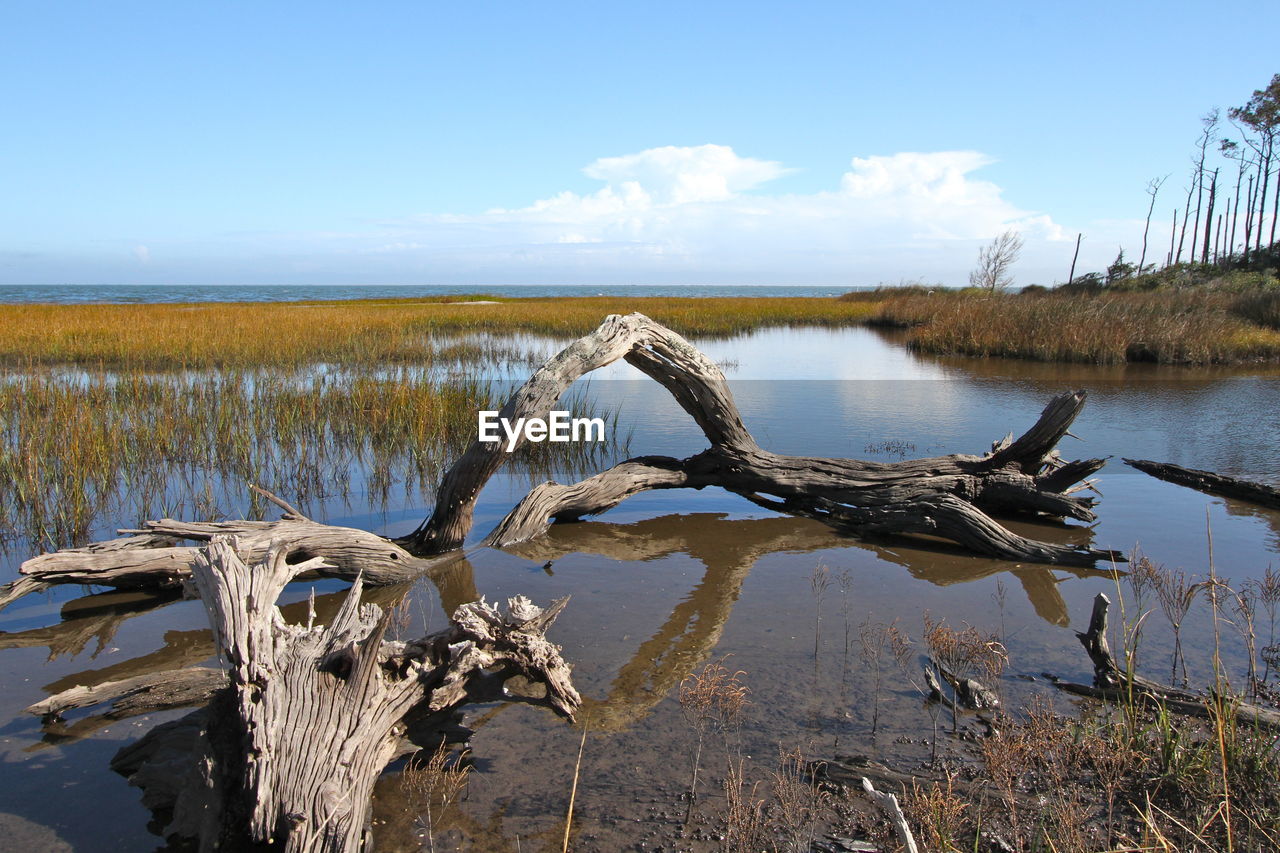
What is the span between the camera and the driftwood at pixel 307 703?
2.56m

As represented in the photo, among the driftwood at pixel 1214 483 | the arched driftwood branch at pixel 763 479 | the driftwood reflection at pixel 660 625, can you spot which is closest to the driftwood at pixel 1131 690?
the driftwood reflection at pixel 660 625

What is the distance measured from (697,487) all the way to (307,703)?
4621 millimetres

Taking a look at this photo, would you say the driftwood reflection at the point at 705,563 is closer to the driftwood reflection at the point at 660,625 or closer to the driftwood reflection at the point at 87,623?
the driftwood reflection at the point at 660,625

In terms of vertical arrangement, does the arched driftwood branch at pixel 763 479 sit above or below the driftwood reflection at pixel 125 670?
above

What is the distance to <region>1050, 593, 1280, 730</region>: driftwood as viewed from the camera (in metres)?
3.13

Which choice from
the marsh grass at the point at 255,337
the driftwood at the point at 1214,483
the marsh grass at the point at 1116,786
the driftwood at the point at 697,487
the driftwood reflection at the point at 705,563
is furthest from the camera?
the marsh grass at the point at 255,337

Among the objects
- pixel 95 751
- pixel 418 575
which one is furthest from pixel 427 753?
pixel 418 575

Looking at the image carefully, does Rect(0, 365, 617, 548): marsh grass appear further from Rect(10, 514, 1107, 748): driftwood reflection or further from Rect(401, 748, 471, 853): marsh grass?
Rect(401, 748, 471, 853): marsh grass

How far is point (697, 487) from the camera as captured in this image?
7105mm

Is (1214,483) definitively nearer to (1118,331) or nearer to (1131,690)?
(1131,690)

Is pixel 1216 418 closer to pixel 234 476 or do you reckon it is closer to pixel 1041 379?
pixel 1041 379

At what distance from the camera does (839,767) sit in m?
2.99

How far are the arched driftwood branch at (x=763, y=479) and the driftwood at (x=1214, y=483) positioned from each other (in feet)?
4.80

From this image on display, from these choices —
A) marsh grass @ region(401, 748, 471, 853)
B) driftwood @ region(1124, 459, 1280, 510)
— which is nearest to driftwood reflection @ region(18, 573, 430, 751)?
marsh grass @ region(401, 748, 471, 853)
